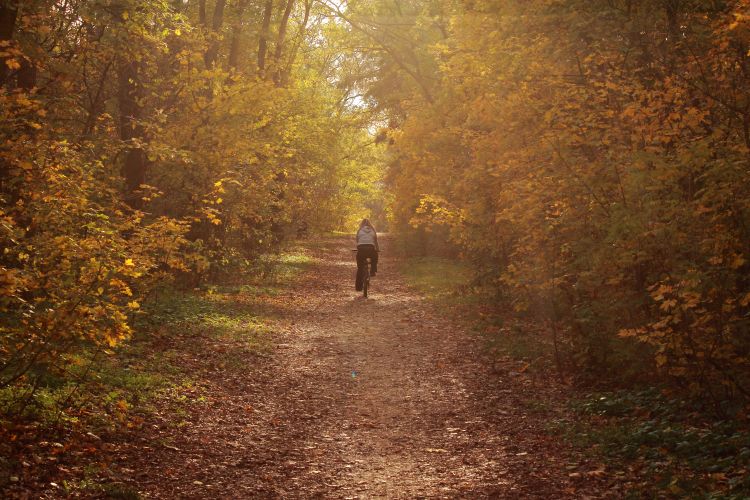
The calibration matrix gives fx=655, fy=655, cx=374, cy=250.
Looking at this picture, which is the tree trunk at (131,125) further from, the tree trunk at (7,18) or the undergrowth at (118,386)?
the tree trunk at (7,18)

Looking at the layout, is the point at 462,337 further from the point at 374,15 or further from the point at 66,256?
the point at 374,15

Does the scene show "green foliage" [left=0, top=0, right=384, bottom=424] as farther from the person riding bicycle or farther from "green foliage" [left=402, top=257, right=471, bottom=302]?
"green foliage" [left=402, top=257, right=471, bottom=302]

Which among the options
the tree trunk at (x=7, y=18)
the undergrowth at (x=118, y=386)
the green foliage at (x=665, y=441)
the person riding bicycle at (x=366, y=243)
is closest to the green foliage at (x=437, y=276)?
the person riding bicycle at (x=366, y=243)

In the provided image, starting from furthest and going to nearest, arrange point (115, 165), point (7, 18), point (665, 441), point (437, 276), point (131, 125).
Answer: point (437, 276), point (131, 125), point (115, 165), point (7, 18), point (665, 441)

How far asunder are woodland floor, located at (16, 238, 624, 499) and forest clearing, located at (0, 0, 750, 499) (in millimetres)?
47

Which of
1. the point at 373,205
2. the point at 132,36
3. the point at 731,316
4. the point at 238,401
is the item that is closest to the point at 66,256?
the point at 238,401

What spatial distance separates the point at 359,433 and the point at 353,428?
0.21 metres

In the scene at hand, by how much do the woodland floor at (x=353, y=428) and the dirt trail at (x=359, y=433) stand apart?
0.02 metres

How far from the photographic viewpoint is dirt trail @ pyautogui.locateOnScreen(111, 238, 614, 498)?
6812mm

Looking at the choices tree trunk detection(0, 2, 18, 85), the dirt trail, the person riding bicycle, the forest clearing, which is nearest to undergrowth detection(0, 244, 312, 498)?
the forest clearing

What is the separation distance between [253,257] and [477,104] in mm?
11567

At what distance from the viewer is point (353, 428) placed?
350 inches

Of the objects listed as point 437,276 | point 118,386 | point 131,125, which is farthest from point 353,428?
point 437,276

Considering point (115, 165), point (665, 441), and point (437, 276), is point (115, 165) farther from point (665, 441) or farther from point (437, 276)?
point (437, 276)
